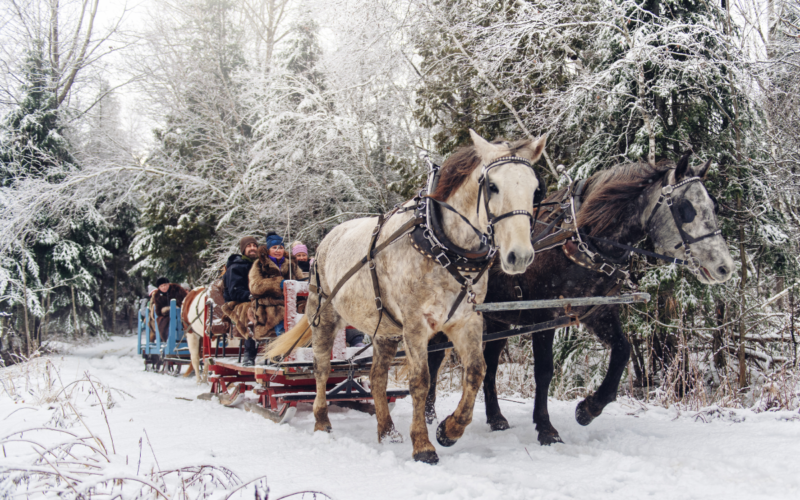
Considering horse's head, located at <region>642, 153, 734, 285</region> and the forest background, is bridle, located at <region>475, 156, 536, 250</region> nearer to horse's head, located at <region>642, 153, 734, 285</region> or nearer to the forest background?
horse's head, located at <region>642, 153, 734, 285</region>

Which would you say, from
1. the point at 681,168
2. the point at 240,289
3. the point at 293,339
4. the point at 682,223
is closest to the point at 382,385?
the point at 293,339

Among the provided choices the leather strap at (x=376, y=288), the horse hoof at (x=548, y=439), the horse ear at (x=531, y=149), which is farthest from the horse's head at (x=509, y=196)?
the horse hoof at (x=548, y=439)

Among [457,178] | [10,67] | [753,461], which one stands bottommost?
[753,461]

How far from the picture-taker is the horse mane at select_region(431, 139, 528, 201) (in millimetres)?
3561

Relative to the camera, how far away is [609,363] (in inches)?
162

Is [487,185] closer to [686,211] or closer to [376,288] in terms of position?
[376,288]

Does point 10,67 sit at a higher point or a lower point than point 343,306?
higher

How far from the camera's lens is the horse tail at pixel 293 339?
5383 millimetres

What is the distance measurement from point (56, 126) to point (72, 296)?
5426mm

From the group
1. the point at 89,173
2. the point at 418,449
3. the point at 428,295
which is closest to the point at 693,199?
the point at 428,295

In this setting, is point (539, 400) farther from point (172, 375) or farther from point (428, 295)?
point (172, 375)

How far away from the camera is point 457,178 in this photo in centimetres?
362

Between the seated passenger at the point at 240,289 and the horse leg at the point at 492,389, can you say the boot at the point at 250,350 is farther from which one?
the horse leg at the point at 492,389

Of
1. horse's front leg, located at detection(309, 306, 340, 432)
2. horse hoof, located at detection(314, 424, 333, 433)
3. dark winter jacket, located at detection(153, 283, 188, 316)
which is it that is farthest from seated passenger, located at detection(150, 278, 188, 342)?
horse hoof, located at detection(314, 424, 333, 433)
